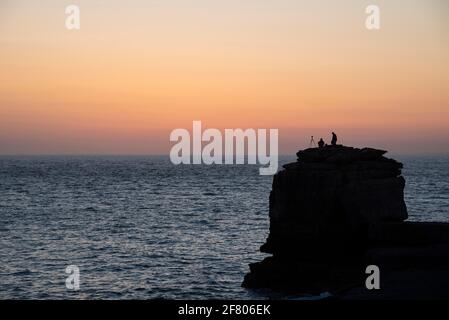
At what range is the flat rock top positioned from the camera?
34000 millimetres

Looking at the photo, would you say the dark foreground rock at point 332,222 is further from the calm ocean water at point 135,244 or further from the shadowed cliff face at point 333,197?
the calm ocean water at point 135,244

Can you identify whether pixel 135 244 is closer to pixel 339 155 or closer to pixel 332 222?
pixel 332 222

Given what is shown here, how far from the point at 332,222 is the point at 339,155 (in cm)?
387

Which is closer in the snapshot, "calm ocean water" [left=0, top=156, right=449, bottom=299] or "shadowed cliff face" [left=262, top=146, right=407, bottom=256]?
"shadowed cliff face" [left=262, top=146, right=407, bottom=256]

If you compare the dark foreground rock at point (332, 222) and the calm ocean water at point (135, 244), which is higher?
the dark foreground rock at point (332, 222)

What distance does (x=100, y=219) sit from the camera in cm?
7156

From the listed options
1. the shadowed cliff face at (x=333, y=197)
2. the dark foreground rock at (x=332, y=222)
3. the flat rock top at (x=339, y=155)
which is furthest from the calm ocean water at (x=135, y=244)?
the flat rock top at (x=339, y=155)

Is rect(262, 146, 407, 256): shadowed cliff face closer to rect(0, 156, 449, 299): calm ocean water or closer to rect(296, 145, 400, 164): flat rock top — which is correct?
rect(296, 145, 400, 164): flat rock top

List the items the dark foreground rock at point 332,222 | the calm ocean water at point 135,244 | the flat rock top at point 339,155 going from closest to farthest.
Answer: the dark foreground rock at point 332,222 → the flat rock top at point 339,155 → the calm ocean water at point 135,244

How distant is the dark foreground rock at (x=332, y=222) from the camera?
30.5 meters

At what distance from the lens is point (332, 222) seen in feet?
110

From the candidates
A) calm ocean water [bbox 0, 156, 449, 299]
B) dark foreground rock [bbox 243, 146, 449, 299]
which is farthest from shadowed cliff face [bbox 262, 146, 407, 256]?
calm ocean water [bbox 0, 156, 449, 299]

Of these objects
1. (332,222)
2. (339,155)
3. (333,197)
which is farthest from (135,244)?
(339,155)

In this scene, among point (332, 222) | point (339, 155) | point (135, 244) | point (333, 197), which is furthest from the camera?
point (135, 244)
